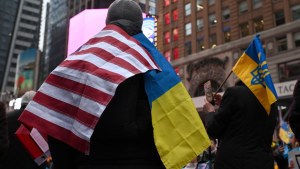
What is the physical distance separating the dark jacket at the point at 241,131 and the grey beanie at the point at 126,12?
1.68m

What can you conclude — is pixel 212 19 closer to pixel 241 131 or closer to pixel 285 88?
pixel 285 88

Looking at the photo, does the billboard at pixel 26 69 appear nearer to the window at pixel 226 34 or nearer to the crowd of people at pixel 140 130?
the window at pixel 226 34

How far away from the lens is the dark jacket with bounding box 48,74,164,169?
1955 mm

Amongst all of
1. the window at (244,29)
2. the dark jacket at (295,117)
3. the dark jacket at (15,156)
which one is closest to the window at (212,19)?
the window at (244,29)

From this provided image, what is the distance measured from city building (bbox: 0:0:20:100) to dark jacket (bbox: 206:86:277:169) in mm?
131588

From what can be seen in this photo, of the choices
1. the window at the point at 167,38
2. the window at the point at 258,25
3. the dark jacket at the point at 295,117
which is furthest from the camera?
the window at the point at 167,38

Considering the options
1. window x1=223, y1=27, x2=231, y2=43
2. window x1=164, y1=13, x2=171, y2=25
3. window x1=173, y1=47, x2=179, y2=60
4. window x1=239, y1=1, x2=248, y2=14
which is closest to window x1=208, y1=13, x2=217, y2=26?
window x1=223, y1=27, x2=231, y2=43

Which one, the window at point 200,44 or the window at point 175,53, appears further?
the window at point 175,53

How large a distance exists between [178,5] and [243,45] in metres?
13.2

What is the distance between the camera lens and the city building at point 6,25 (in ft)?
412

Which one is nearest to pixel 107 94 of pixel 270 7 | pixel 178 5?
pixel 270 7

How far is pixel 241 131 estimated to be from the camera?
3613 mm

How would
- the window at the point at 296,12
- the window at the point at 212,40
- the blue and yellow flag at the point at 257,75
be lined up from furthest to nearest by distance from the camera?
Result: the window at the point at 212,40
the window at the point at 296,12
the blue and yellow flag at the point at 257,75

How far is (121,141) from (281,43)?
3479cm
